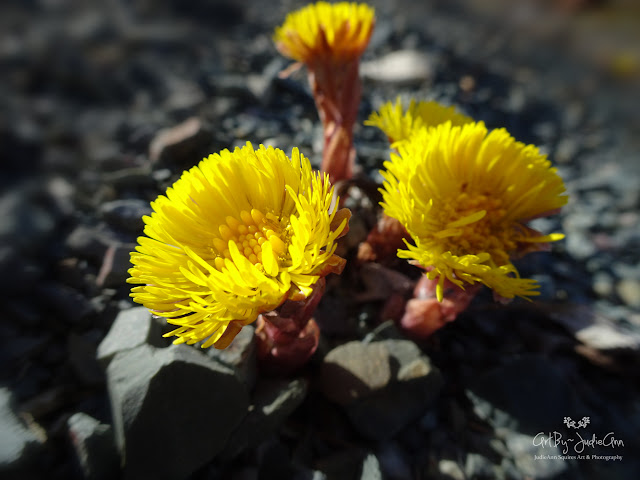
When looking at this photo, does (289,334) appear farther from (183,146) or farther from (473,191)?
(183,146)

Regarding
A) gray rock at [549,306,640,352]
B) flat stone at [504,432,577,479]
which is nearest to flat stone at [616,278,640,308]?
gray rock at [549,306,640,352]

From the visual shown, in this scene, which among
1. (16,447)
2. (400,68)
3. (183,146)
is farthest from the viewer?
(400,68)

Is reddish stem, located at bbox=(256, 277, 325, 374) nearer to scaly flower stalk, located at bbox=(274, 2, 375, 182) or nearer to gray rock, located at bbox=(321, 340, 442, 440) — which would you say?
gray rock, located at bbox=(321, 340, 442, 440)

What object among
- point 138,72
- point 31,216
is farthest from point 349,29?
point 138,72

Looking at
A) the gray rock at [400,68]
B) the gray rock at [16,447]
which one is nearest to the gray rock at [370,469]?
the gray rock at [16,447]

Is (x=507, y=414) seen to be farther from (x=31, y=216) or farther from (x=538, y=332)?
(x=31, y=216)

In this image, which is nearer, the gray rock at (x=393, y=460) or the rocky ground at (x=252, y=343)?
the rocky ground at (x=252, y=343)

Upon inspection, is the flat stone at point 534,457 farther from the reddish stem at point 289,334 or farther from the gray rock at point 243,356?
the gray rock at point 243,356

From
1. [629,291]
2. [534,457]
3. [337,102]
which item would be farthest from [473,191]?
[629,291]
